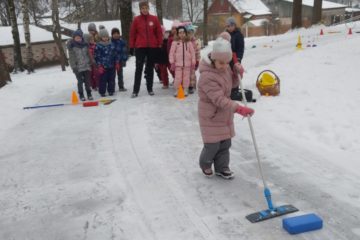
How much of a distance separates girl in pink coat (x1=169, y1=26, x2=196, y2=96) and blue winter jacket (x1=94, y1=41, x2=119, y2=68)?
1.62 m

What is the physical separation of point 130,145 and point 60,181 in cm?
150

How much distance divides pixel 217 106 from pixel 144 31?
5.57 meters

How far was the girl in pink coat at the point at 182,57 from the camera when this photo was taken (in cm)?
976

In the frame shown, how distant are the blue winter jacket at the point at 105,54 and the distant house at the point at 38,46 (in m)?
26.0

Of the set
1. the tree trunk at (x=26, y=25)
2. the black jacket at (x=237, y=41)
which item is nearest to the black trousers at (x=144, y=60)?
the black jacket at (x=237, y=41)

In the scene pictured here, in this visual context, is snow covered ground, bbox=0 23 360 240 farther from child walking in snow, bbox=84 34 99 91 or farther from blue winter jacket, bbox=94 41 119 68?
child walking in snow, bbox=84 34 99 91

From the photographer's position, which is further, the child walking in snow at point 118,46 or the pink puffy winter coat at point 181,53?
the child walking in snow at point 118,46

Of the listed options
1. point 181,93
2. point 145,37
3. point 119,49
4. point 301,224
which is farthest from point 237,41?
point 301,224

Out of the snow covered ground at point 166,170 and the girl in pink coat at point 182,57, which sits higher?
the girl in pink coat at point 182,57

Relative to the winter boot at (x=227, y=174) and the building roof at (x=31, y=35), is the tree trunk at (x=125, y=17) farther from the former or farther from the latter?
the building roof at (x=31, y=35)

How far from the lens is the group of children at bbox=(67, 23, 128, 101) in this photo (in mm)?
9875

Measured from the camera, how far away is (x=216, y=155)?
519 cm

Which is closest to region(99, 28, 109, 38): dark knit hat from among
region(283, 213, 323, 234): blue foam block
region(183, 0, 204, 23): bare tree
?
region(283, 213, 323, 234): blue foam block

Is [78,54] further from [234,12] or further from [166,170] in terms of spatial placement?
[234,12]
